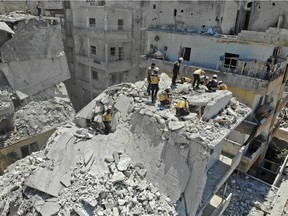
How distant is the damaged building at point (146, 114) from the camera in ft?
27.5

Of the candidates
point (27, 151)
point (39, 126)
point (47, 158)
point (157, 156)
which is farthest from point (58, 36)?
point (157, 156)

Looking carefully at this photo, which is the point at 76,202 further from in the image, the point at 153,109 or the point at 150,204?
the point at 153,109

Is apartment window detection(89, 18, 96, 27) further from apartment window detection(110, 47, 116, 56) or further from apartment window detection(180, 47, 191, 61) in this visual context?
apartment window detection(180, 47, 191, 61)

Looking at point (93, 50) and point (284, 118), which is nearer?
point (284, 118)

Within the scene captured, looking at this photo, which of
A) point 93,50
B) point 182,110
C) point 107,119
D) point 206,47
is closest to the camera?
point 182,110

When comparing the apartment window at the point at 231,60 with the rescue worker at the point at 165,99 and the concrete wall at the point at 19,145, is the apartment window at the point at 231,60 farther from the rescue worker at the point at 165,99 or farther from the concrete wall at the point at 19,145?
the concrete wall at the point at 19,145

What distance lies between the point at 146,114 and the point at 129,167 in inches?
88.3

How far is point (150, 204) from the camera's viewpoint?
26.8 feet

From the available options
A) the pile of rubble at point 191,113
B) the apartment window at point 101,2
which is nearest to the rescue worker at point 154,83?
the pile of rubble at point 191,113

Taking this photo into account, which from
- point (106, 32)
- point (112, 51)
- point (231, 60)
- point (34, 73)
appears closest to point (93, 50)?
point (112, 51)

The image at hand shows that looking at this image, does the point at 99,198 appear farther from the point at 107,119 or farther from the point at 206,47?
the point at 206,47

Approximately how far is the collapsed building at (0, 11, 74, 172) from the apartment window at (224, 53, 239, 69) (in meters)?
13.5

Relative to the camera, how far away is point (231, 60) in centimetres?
1605

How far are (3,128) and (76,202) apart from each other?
12.0m
